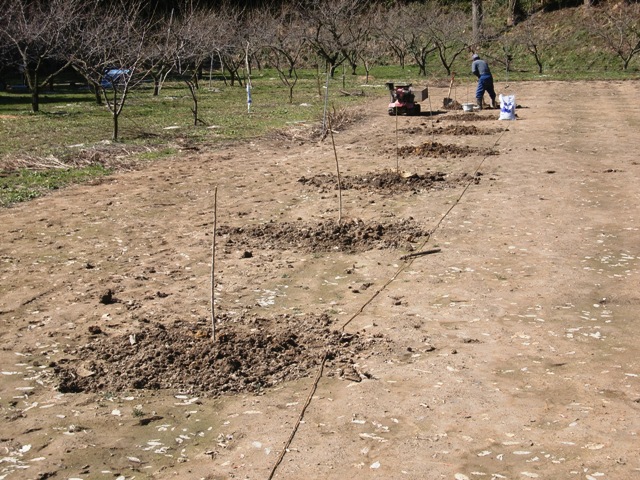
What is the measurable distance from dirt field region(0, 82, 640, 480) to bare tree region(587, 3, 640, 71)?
2834cm

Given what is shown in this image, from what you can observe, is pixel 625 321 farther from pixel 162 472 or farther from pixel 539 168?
pixel 539 168

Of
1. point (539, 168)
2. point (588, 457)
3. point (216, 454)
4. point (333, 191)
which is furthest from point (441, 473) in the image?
point (539, 168)

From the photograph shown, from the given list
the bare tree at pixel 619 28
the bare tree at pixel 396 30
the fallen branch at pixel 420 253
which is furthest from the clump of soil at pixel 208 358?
the bare tree at pixel 396 30

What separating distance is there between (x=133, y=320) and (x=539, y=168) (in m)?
7.93

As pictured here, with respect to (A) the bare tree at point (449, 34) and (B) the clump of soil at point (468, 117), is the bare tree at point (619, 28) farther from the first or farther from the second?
(B) the clump of soil at point (468, 117)

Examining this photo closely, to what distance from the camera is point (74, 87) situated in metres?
33.2

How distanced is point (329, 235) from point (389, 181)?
10.0ft

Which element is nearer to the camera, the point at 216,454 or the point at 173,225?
the point at 216,454

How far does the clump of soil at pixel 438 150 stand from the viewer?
13.7 metres

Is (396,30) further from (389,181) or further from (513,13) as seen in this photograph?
(389,181)

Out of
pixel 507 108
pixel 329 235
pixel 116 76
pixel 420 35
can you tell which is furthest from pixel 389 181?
pixel 420 35

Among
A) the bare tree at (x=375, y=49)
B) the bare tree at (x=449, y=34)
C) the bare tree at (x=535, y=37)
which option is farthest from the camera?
the bare tree at (x=375, y=49)

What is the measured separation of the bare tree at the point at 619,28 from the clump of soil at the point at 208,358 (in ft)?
110

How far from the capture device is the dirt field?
4.22m
